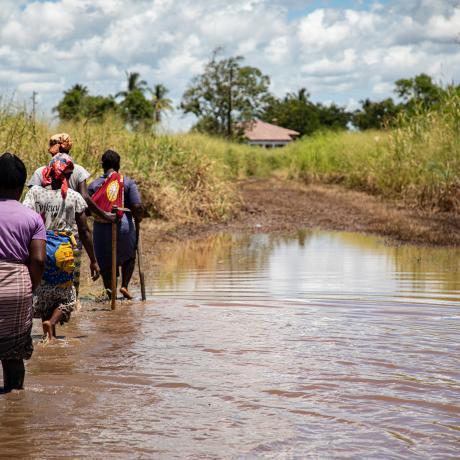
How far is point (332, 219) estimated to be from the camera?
845 inches

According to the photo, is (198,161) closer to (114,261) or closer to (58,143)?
(114,261)

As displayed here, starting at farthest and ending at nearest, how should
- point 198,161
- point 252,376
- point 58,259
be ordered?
point 198,161, point 58,259, point 252,376

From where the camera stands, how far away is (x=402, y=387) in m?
6.00

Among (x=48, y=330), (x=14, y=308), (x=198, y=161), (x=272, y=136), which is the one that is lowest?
(x=48, y=330)

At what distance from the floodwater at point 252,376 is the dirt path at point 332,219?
5.66 meters

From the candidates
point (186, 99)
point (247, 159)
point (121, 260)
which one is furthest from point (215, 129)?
point (121, 260)

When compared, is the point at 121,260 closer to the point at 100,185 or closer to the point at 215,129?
the point at 100,185

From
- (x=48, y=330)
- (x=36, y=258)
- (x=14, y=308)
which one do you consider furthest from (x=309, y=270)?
(x=14, y=308)

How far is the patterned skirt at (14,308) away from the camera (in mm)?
5203

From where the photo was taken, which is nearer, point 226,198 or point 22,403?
point 22,403

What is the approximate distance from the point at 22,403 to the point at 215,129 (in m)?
59.0

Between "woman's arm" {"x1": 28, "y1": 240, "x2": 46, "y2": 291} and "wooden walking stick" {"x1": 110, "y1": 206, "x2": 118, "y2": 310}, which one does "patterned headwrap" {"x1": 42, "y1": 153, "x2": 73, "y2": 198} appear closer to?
"wooden walking stick" {"x1": 110, "y1": 206, "x2": 118, "y2": 310}

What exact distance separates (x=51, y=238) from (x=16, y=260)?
69.9 inches

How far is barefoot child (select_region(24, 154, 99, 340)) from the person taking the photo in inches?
276
